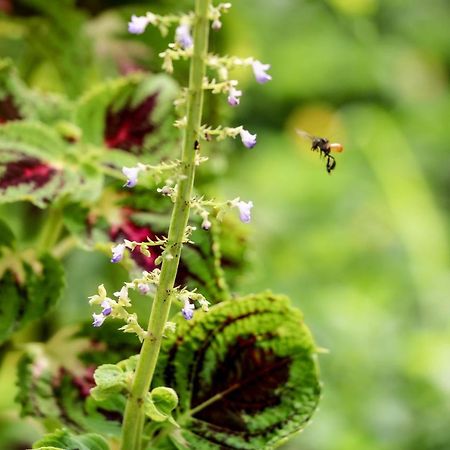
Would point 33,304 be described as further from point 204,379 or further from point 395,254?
point 395,254

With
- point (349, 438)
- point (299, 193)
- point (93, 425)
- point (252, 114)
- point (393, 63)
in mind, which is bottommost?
point (93, 425)

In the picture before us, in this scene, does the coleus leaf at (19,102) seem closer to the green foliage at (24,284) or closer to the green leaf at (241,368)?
the green foliage at (24,284)


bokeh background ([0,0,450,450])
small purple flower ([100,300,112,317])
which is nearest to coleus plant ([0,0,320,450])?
small purple flower ([100,300,112,317])

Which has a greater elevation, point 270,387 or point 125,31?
point 125,31

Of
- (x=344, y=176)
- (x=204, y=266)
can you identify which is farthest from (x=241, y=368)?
(x=344, y=176)

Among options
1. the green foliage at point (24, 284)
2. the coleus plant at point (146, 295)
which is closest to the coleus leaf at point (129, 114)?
the coleus plant at point (146, 295)

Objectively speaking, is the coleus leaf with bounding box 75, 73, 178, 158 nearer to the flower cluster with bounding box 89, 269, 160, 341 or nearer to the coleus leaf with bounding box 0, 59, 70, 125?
the coleus leaf with bounding box 0, 59, 70, 125

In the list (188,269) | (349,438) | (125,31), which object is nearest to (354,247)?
(349,438)

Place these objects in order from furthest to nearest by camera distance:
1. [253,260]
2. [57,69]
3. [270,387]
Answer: [57,69] → [253,260] → [270,387]
